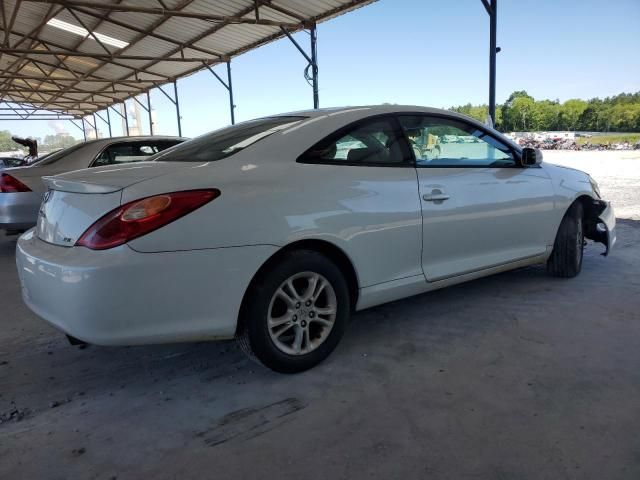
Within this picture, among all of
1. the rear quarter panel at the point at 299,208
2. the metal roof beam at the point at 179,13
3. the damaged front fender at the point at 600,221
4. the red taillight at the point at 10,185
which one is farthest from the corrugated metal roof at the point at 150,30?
the rear quarter panel at the point at 299,208

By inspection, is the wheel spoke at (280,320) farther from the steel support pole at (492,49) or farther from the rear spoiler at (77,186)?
the steel support pole at (492,49)

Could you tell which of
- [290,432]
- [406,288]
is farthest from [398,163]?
[290,432]

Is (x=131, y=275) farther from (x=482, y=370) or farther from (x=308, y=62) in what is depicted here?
(x=308, y=62)

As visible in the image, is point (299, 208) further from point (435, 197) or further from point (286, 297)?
point (435, 197)

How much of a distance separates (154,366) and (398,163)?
73.5 inches

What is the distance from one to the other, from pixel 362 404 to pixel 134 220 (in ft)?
4.37

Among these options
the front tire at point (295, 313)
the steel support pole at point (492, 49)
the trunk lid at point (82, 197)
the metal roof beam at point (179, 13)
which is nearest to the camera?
the trunk lid at point (82, 197)

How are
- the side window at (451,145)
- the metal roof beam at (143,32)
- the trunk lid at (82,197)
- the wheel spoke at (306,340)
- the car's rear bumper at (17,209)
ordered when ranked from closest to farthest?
the trunk lid at (82,197) → the wheel spoke at (306,340) → the side window at (451,145) → the car's rear bumper at (17,209) → the metal roof beam at (143,32)

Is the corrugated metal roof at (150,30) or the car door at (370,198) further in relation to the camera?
the corrugated metal roof at (150,30)

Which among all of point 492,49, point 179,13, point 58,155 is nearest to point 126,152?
point 58,155

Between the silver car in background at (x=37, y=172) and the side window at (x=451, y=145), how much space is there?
12.0 feet

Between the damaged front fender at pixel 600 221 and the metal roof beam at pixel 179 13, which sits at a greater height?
the metal roof beam at pixel 179 13

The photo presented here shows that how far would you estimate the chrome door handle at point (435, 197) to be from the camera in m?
2.93

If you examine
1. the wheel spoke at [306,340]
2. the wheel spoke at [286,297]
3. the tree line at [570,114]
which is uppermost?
the tree line at [570,114]
